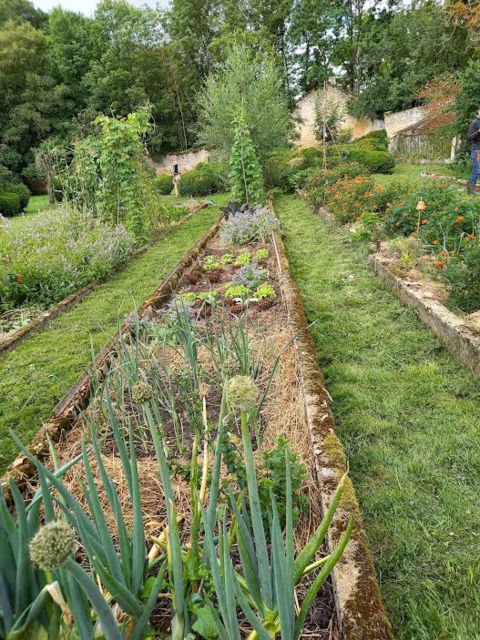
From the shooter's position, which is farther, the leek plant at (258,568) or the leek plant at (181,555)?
the leek plant at (181,555)

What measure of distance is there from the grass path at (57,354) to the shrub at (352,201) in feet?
10.8

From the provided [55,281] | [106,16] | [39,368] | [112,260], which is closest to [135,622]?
[39,368]

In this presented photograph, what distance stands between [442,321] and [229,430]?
2099 mm

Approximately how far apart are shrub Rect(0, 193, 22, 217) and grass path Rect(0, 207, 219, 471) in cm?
1393

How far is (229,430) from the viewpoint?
6.65 feet

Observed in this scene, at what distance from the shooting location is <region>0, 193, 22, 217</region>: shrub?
17906 mm

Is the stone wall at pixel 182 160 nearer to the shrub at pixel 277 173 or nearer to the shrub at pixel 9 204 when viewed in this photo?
the shrub at pixel 9 204

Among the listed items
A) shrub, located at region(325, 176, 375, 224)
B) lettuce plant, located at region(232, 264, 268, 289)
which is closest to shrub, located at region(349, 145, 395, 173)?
shrub, located at region(325, 176, 375, 224)

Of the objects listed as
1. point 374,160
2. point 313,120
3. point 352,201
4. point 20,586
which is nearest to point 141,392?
point 20,586

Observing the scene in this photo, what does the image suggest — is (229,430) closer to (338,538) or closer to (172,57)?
(338,538)

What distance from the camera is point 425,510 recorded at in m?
1.84

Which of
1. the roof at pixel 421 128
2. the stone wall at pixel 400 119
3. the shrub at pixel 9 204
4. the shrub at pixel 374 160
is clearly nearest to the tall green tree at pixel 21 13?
the shrub at pixel 9 204

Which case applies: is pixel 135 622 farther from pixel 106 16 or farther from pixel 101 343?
pixel 106 16

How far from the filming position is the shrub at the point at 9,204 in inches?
705
